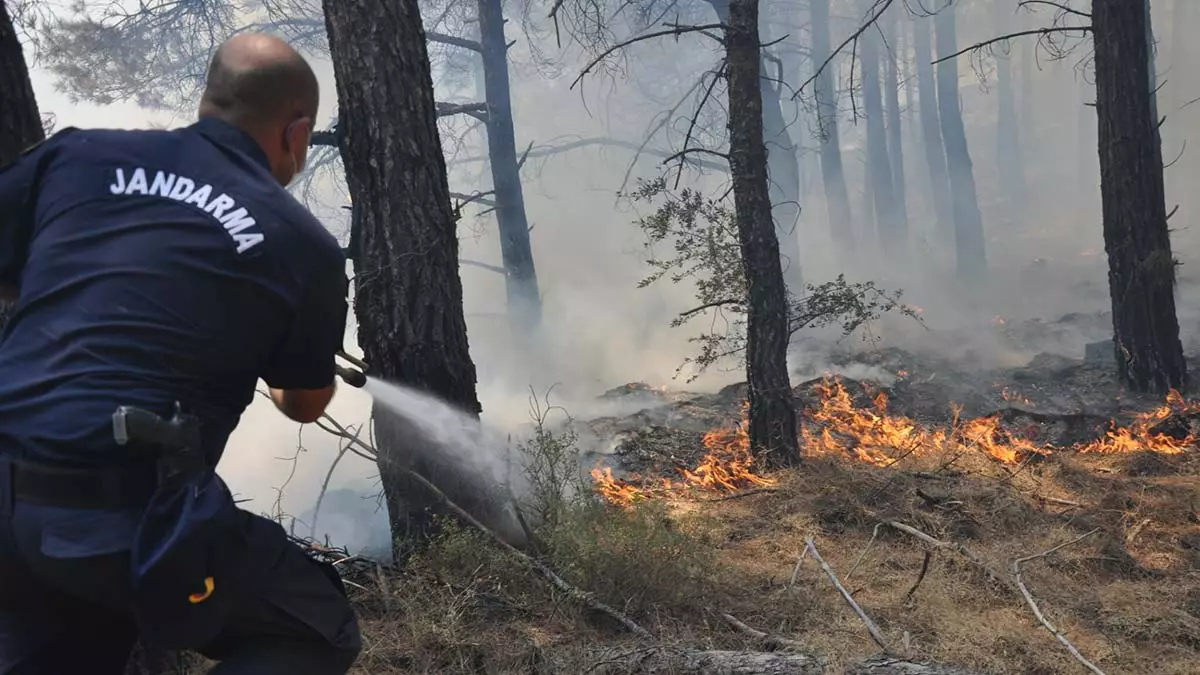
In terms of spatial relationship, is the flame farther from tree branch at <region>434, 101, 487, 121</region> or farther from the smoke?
tree branch at <region>434, 101, 487, 121</region>

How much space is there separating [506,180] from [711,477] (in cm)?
1019

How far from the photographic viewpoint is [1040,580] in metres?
4.38

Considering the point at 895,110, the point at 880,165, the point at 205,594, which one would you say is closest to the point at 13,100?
the point at 205,594

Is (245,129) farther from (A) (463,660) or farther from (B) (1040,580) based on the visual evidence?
(B) (1040,580)

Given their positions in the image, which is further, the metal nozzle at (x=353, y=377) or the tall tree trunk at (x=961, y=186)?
the tall tree trunk at (x=961, y=186)

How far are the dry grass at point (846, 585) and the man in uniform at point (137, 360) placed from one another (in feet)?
5.13

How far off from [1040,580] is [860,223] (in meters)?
38.1

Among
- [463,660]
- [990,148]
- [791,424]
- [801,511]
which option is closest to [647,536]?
[463,660]

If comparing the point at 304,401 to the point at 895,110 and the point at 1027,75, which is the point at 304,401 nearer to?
the point at 895,110

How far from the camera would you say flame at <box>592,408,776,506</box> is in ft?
21.7

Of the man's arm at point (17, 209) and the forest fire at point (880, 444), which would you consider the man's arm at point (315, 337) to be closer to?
the man's arm at point (17, 209)

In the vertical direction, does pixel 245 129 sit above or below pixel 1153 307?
above

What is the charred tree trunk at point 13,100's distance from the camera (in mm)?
3086

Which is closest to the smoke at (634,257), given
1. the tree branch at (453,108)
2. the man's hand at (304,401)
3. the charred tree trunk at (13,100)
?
the tree branch at (453,108)
